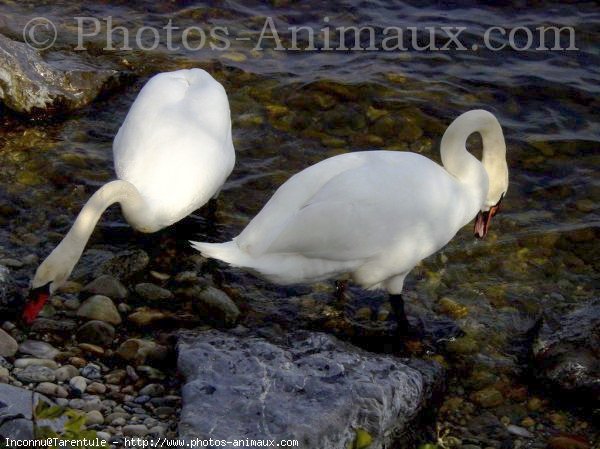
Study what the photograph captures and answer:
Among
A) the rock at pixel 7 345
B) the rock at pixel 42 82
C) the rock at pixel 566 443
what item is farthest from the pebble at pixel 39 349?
the rock at pixel 42 82

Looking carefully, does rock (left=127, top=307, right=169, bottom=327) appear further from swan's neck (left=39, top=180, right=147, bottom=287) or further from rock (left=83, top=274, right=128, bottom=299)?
swan's neck (left=39, top=180, right=147, bottom=287)

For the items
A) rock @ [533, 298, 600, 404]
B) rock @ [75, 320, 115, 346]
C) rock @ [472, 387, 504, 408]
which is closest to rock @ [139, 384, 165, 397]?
rock @ [75, 320, 115, 346]

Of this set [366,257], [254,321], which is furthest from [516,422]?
[254,321]

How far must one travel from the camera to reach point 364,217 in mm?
4848

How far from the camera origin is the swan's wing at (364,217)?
484 centimetres

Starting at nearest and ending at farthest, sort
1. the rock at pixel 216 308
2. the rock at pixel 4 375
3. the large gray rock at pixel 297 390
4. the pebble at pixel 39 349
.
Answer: the large gray rock at pixel 297 390, the rock at pixel 4 375, the pebble at pixel 39 349, the rock at pixel 216 308

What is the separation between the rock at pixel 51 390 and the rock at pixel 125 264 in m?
1.36

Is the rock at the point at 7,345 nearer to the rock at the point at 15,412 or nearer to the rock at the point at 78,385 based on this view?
the rock at the point at 78,385

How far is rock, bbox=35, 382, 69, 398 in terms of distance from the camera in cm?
406

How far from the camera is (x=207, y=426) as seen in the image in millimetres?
3590

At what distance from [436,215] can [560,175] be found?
2443 millimetres

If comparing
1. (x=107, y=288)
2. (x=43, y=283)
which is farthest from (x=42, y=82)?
(x=43, y=283)

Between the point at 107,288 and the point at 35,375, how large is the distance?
1064 mm

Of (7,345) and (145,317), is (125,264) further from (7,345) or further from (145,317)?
(7,345)
